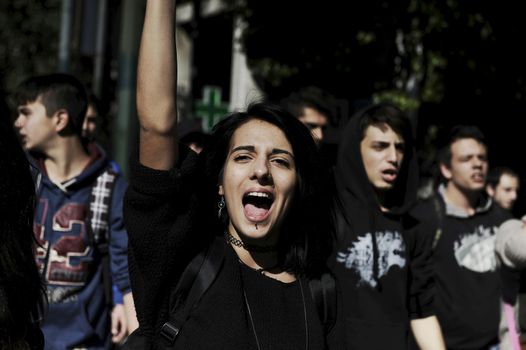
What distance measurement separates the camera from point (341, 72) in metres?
8.07

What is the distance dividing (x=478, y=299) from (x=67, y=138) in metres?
2.61

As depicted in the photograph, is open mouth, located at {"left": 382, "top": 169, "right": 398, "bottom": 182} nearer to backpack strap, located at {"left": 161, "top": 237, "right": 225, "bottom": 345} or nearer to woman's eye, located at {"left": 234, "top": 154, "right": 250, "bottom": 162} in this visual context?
woman's eye, located at {"left": 234, "top": 154, "right": 250, "bottom": 162}

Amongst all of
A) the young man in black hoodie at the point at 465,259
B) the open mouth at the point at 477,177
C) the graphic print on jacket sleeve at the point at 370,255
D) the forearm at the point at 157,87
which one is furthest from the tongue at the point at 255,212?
the open mouth at the point at 477,177

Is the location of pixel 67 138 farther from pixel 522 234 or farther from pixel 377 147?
pixel 522 234

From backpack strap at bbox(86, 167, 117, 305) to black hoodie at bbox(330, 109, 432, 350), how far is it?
1.18 meters

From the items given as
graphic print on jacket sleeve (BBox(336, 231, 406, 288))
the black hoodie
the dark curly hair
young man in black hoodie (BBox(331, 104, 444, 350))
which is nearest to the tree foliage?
young man in black hoodie (BBox(331, 104, 444, 350))

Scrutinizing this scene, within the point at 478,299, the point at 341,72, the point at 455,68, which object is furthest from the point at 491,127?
the point at 478,299

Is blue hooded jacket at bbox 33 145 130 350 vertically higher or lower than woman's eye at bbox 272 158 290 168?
lower

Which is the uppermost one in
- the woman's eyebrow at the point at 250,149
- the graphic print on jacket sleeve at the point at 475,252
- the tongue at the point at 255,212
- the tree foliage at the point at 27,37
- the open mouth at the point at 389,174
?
the tree foliage at the point at 27,37

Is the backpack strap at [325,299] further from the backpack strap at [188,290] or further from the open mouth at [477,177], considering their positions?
the open mouth at [477,177]

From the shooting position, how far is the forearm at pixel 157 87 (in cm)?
225

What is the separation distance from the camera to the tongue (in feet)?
8.77

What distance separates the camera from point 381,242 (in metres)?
4.02

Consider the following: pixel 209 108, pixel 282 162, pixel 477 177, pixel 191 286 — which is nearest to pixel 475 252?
pixel 477 177
